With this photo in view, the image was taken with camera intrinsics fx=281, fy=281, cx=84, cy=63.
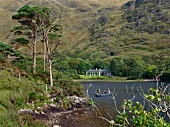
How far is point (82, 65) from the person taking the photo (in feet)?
600

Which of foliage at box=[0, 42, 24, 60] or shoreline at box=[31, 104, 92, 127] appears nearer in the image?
shoreline at box=[31, 104, 92, 127]

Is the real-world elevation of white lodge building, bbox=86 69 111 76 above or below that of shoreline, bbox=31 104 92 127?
below

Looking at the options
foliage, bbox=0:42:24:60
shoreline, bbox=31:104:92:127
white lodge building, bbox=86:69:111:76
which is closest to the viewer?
shoreline, bbox=31:104:92:127

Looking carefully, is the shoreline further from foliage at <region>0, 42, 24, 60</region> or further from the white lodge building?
the white lodge building

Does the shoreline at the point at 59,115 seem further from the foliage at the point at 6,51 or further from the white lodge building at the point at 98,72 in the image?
the white lodge building at the point at 98,72

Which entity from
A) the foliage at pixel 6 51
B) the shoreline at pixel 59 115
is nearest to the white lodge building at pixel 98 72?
the foliage at pixel 6 51

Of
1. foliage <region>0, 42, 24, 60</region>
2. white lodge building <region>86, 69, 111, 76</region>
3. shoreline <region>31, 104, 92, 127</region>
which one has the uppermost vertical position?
foliage <region>0, 42, 24, 60</region>

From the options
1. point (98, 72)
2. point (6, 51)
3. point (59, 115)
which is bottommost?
point (98, 72)

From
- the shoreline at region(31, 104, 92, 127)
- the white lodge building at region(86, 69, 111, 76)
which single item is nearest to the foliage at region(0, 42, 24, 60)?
the shoreline at region(31, 104, 92, 127)

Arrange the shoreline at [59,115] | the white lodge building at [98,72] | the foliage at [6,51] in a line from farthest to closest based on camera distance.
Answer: the white lodge building at [98,72], the foliage at [6,51], the shoreline at [59,115]

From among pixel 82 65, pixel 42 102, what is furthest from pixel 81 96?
pixel 82 65

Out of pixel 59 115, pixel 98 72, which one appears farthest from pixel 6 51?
pixel 98 72

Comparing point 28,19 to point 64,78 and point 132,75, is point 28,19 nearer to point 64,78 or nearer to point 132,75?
point 64,78

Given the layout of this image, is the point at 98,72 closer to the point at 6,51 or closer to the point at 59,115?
the point at 6,51
